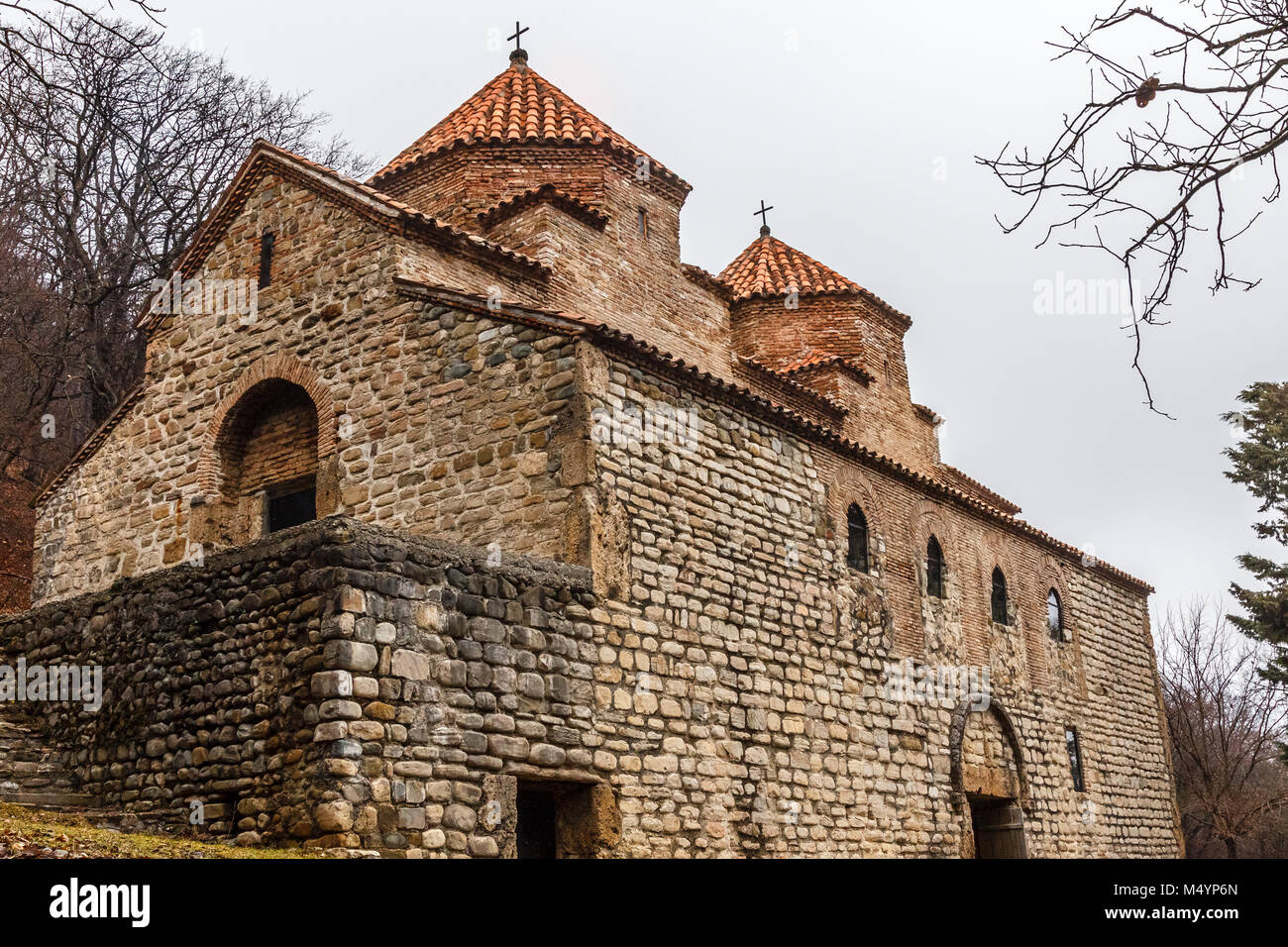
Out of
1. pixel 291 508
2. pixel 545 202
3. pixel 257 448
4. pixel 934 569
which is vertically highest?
pixel 545 202

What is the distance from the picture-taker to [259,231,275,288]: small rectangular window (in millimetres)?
12781

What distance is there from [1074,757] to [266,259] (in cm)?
1305

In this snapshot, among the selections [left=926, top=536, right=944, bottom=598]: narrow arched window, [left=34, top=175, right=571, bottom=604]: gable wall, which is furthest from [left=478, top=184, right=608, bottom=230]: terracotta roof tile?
[left=926, top=536, right=944, bottom=598]: narrow arched window

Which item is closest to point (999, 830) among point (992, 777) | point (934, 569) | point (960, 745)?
point (992, 777)

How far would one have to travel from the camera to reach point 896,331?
20.2 m

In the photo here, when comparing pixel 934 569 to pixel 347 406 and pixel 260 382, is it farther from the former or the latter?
pixel 260 382

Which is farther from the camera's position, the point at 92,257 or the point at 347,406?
the point at 92,257

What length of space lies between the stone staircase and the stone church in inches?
4.4

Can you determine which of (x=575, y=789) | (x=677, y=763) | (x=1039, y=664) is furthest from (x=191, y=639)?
(x=1039, y=664)

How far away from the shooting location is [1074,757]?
1744 centimetres

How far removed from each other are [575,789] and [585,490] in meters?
2.39

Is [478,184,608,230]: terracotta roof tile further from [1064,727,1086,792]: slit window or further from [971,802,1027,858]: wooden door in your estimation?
[1064,727,1086,792]: slit window

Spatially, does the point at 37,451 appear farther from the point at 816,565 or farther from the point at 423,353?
the point at 816,565

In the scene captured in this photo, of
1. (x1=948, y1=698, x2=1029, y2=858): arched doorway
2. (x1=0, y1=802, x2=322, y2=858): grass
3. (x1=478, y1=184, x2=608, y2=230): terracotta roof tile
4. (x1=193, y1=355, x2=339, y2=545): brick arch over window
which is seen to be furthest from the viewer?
(x1=948, y1=698, x2=1029, y2=858): arched doorway
